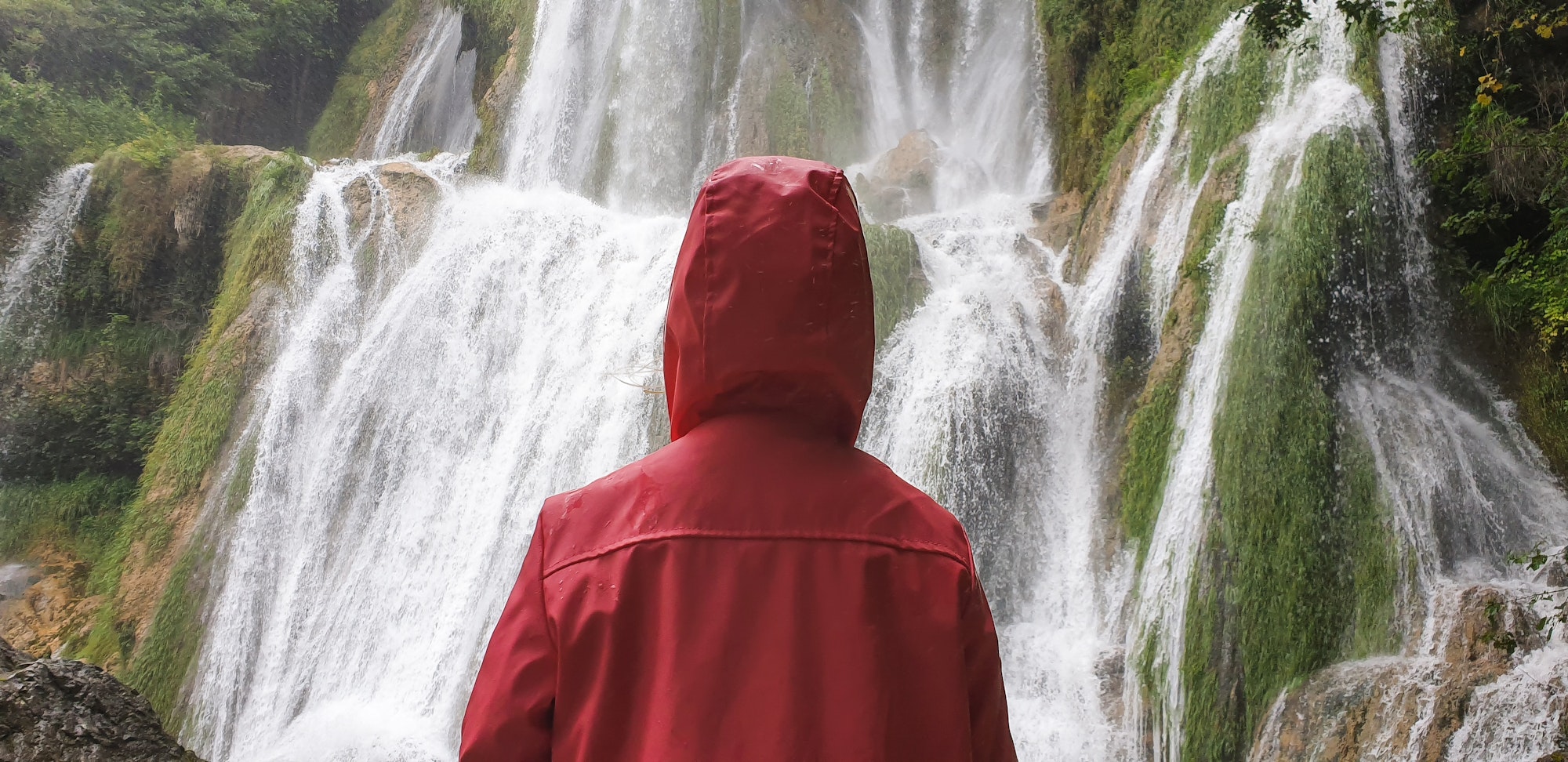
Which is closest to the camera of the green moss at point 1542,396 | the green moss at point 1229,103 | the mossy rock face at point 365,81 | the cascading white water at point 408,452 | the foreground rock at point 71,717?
the foreground rock at point 71,717

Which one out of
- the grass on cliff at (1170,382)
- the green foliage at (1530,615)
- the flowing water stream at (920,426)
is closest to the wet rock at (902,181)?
the flowing water stream at (920,426)

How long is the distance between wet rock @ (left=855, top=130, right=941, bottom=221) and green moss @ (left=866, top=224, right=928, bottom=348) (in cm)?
243

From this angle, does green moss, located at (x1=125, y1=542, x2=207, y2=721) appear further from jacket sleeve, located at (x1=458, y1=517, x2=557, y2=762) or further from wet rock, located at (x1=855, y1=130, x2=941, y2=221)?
jacket sleeve, located at (x1=458, y1=517, x2=557, y2=762)

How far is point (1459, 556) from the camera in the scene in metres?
4.88

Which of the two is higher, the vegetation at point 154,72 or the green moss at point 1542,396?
the vegetation at point 154,72

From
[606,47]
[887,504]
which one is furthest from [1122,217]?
[606,47]

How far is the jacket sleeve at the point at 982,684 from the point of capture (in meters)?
1.19

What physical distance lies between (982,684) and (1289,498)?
4586 mm

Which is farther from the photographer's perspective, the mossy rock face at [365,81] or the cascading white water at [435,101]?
the mossy rock face at [365,81]

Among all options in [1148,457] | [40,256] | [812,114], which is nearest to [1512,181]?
[1148,457]

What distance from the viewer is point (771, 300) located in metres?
1.16

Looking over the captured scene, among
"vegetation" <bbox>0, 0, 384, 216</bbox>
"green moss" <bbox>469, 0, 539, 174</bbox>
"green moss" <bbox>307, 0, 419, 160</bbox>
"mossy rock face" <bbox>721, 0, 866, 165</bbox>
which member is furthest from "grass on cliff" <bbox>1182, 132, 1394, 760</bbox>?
"green moss" <bbox>307, 0, 419, 160</bbox>

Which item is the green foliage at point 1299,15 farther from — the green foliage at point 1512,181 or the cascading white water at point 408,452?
the cascading white water at point 408,452

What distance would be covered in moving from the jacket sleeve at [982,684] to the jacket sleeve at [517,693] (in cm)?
51
